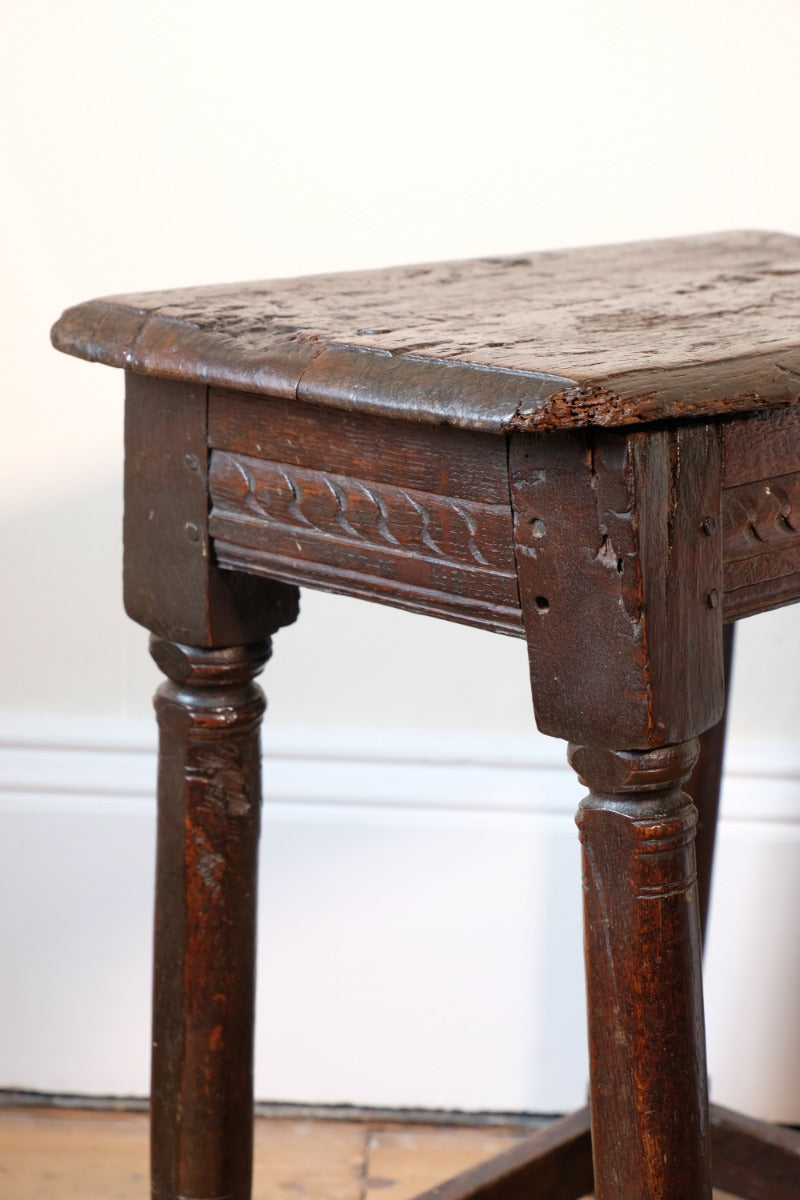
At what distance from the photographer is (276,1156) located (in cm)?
145

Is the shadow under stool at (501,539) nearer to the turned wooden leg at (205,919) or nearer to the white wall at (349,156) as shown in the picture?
the turned wooden leg at (205,919)

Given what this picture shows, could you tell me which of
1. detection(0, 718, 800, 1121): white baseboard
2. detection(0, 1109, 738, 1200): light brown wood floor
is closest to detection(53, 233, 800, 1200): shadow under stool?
detection(0, 1109, 738, 1200): light brown wood floor

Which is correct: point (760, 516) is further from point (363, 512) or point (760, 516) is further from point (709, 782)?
point (709, 782)

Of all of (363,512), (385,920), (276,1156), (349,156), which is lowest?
(276,1156)

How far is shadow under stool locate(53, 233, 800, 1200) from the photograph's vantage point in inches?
28.6

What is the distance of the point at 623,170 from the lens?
1463mm

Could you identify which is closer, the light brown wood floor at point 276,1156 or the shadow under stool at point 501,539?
the shadow under stool at point 501,539

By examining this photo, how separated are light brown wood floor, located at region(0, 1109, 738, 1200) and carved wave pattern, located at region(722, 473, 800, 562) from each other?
783mm

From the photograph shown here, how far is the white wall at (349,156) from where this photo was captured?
4.74 ft

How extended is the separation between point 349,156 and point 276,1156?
846mm

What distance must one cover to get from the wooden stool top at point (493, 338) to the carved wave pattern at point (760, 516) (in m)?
0.06

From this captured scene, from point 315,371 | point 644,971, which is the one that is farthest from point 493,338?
point 644,971

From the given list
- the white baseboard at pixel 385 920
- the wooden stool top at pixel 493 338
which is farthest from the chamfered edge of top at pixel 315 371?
the white baseboard at pixel 385 920

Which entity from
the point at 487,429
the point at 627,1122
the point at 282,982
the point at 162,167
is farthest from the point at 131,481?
the point at 282,982
